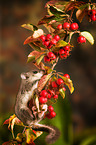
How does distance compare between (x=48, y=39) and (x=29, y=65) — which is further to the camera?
(x=29, y=65)

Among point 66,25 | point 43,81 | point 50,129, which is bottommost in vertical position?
point 50,129

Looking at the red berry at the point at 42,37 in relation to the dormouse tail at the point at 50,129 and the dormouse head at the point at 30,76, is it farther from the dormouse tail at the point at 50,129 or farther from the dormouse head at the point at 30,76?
the dormouse tail at the point at 50,129

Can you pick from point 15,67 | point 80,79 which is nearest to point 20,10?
point 15,67

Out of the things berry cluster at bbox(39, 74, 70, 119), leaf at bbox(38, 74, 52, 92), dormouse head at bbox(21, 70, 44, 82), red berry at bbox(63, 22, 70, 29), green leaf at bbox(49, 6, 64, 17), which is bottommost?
berry cluster at bbox(39, 74, 70, 119)

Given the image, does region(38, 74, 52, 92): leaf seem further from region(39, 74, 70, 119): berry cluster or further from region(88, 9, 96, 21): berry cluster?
region(88, 9, 96, 21): berry cluster

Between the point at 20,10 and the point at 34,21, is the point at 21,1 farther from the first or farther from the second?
the point at 34,21

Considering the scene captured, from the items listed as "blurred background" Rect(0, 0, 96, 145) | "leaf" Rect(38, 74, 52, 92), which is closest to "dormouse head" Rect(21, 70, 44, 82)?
"leaf" Rect(38, 74, 52, 92)

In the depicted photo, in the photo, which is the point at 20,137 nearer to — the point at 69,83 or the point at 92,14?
the point at 69,83

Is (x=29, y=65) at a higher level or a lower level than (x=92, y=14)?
lower

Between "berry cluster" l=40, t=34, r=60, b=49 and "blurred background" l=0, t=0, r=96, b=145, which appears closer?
"berry cluster" l=40, t=34, r=60, b=49

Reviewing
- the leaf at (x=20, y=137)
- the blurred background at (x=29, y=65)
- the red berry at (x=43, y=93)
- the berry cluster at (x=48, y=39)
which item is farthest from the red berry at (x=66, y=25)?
the blurred background at (x=29, y=65)

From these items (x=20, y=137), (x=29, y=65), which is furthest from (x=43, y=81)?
(x=29, y=65)
